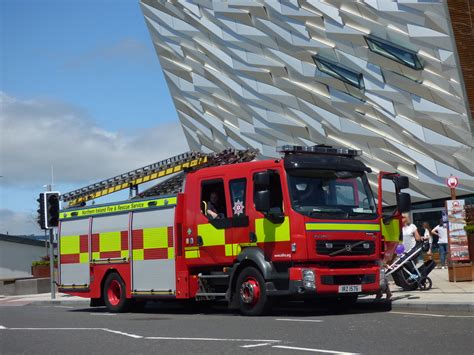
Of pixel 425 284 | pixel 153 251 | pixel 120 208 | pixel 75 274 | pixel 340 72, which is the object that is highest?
pixel 340 72

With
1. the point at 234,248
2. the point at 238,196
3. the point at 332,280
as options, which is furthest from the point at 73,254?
the point at 332,280

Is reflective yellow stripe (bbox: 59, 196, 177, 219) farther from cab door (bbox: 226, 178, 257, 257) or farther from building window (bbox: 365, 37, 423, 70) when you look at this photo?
building window (bbox: 365, 37, 423, 70)

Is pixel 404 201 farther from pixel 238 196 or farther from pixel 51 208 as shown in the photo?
pixel 51 208

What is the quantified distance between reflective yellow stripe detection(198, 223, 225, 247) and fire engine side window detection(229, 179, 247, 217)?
52cm

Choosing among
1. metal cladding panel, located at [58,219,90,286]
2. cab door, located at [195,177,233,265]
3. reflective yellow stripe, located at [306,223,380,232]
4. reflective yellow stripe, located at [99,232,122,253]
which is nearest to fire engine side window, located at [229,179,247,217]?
cab door, located at [195,177,233,265]

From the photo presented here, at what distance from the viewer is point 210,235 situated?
1633 cm

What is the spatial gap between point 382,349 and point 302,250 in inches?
195

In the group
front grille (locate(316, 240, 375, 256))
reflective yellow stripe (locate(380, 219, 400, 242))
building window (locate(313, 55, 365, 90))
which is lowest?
front grille (locate(316, 240, 375, 256))

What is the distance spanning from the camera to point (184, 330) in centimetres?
1312

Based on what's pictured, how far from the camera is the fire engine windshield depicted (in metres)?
15.0

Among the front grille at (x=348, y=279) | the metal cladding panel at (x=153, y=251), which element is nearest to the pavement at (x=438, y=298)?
the front grille at (x=348, y=279)

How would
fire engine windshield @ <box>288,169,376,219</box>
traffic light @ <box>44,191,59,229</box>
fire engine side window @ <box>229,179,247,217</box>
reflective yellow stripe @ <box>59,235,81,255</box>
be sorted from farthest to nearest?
traffic light @ <box>44,191,59,229</box> < reflective yellow stripe @ <box>59,235,81,255</box> < fire engine side window @ <box>229,179,247,217</box> < fire engine windshield @ <box>288,169,376,219</box>

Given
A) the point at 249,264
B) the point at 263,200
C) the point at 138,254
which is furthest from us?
the point at 138,254

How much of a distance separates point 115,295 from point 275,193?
554 cm
